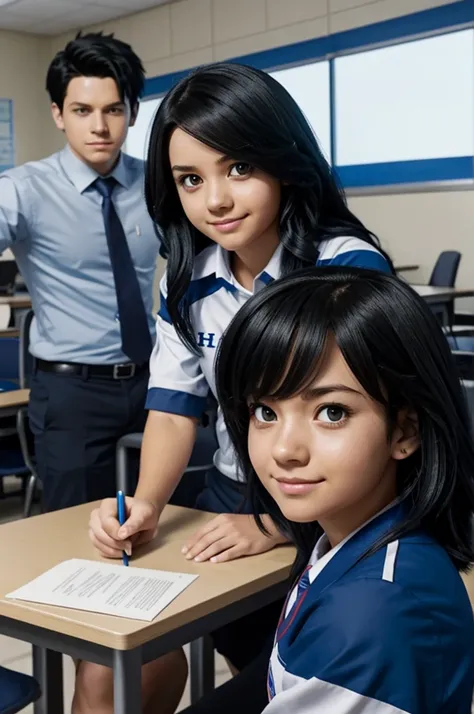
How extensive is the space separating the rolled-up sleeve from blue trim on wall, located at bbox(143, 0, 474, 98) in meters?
5.10

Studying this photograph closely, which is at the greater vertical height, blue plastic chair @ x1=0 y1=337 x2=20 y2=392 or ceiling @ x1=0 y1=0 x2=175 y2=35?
ceiling @ x1=0 y1=0 x2=175 y2=35

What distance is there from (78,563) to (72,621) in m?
0.22

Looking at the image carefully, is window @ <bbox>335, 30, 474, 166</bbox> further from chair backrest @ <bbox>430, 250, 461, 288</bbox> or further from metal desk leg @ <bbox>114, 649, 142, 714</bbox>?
metal desk leg @ <bbox>114, 649, 142, 714</bbox>

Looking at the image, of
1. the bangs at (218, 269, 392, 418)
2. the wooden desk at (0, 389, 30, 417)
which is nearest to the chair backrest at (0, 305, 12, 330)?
the wooden desk at (0, 389, 30, 417)

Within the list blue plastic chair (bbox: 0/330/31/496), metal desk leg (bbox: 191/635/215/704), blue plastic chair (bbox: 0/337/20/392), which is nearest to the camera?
metal desk leg (bbox: 191/635/215/704)

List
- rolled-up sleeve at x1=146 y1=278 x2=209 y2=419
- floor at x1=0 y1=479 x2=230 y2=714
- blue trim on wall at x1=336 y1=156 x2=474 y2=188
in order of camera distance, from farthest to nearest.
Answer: blue trim on wall at x1=336 y1=156 x2=474 y2=188
floor at x1=0 y1=479 x2=230 y2=714
rolled-up sleeve at x1=146 y1=278 x2=209 y2=419

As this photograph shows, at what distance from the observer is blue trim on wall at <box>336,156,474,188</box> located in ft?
23.9

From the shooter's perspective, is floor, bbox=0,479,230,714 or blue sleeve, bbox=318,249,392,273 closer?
blue sleeve, bbox=318,249,392,273

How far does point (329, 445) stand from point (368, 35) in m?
7.41

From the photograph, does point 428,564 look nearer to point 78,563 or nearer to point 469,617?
point 469,617

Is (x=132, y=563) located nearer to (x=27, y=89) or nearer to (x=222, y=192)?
(x=222, y=192)

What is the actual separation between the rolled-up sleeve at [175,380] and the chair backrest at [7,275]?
6.81 meters

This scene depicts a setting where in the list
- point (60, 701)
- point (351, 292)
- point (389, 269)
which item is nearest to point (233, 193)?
point (389, 269)

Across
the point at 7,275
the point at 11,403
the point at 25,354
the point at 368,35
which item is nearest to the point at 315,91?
the point at 368,35
